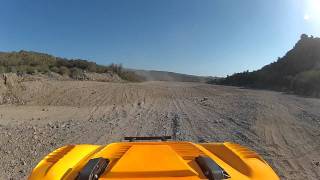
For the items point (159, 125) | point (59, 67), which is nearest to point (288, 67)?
point (59, 67)

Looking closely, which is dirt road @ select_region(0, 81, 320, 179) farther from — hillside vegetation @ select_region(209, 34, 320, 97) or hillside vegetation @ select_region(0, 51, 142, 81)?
hillside vegetation @ select_region(209, 34, 320, 97)

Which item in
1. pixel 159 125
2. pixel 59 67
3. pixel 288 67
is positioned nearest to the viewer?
pixel 159 125

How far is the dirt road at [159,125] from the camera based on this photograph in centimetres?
784

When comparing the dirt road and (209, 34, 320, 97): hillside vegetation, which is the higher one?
(209, 34, 320, 97): hillside vegetation

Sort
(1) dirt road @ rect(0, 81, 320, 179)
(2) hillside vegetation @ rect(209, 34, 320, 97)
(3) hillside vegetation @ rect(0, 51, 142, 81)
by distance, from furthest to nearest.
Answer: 1. (2) hillside vegetation @ rect(209, 34, 320, 97)
2. (3) hillside vegetation @ rect(0, 51, 142, 81)
3. (1) dirt road @ rect(0, 81, 320, 179)

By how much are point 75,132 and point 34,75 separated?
16367 mm

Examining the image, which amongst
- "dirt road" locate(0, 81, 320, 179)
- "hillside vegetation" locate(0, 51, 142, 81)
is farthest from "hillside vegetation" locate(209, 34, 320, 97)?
"dirt road" locate(0, 81, 320, 179)

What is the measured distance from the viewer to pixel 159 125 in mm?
10938

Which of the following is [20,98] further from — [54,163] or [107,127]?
[54,163]

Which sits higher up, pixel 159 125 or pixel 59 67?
pixel 59 67

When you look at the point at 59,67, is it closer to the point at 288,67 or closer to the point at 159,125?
the point at 288,67

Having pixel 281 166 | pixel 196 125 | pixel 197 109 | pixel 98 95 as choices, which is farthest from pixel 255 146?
pixel 98 95

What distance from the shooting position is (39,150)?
8188mm

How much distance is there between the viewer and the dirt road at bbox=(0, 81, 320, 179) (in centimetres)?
784
